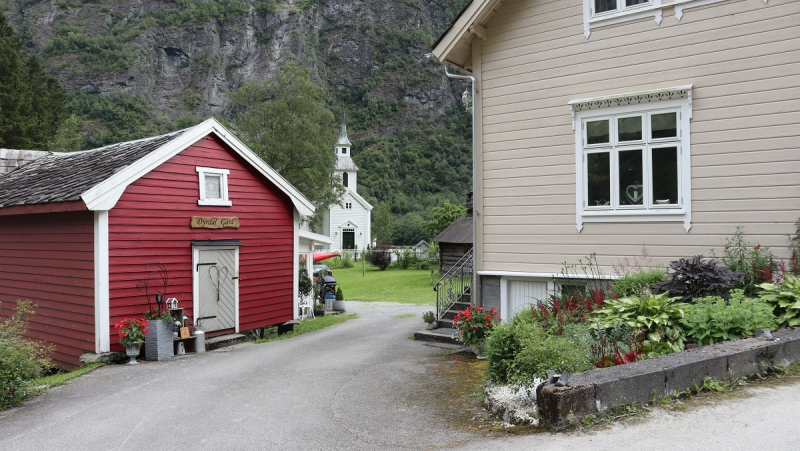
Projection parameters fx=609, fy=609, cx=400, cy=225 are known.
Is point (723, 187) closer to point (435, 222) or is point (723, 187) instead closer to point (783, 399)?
point (783, 399)

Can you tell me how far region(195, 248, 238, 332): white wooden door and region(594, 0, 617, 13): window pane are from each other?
33.3ft

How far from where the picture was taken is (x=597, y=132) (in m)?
10.5

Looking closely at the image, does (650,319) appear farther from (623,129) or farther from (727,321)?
(623,129)

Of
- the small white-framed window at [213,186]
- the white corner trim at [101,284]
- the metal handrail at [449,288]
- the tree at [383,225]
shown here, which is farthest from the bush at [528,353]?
the tree at [383,225]

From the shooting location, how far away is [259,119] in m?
42.2

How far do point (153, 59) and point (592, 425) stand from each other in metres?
125

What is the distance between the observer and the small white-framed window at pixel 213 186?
14812 millimetres

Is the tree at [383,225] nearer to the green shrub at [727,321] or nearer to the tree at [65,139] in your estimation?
the tree at [65,139]

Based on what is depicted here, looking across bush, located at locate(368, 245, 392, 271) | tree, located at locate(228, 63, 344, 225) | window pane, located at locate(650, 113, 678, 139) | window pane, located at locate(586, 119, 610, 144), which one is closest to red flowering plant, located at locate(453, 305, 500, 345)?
window pane, located at locate(586, 119, 610, 144)

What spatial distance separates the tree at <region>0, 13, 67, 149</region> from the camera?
4075 centimetres

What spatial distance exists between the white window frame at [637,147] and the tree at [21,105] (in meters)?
40.8

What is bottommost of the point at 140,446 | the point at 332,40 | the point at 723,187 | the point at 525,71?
the point at 140,446

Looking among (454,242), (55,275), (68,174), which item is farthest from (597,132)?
(454,242)

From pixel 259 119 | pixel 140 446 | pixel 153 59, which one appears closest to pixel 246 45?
pixel 153 59
